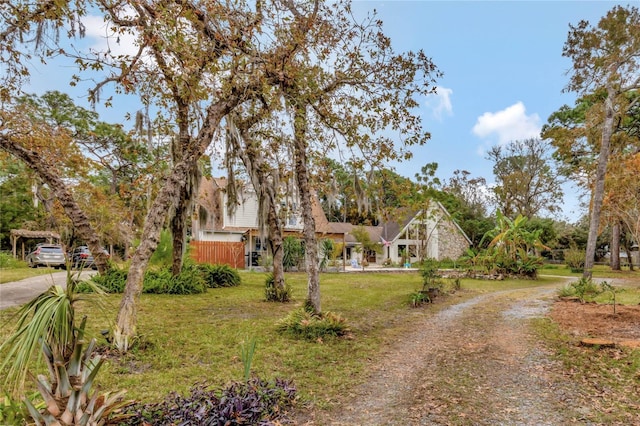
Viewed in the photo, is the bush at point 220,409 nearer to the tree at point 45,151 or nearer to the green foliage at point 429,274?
the tree at point 45,151

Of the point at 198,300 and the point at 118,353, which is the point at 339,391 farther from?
the point at 198,300

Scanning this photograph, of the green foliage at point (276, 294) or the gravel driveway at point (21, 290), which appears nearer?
the gravel driveway at point (21, 290)

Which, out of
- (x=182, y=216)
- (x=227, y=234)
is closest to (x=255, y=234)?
(x=227, y=234)

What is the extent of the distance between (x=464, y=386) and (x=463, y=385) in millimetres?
31

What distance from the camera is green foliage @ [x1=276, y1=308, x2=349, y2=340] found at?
672cm

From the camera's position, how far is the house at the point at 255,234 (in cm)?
1785

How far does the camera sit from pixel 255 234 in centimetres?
2316

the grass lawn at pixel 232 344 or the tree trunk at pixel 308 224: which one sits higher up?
the tree trunk at pixel 308 224

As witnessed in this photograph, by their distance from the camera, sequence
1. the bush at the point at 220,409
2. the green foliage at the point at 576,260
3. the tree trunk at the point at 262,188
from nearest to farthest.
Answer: the bush at the point at 220,409 → the tree trunk at the point at 262,188 → the green foliage at the point at 576,260

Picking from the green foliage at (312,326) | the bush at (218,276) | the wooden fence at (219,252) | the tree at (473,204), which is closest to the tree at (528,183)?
the tree at (473,204)

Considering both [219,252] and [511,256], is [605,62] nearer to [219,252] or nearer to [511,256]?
[511,256]

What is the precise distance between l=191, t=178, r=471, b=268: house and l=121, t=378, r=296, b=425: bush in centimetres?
737

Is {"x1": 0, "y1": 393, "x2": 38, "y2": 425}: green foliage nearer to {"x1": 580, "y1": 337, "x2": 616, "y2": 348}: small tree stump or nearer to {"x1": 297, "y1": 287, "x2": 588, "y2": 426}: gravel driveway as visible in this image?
{"x1": 297, "y1": 287, "x2": 588, "y2": 426}: gravel driveway

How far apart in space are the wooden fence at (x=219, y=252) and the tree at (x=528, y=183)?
24.4m
